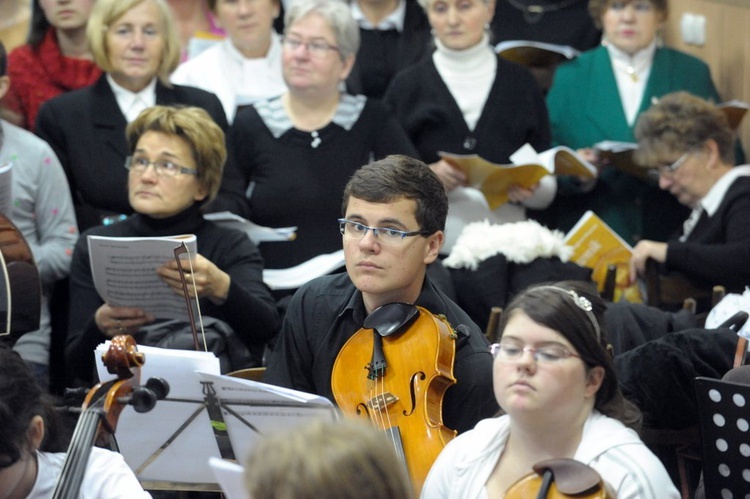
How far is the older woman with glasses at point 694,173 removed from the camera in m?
4.06

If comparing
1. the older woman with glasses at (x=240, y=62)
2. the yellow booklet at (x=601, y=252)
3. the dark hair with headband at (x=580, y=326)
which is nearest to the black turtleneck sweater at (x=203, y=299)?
the older woman with glasses at (x=240, y=62)

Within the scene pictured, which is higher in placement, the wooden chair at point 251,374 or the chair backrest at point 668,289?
the wooden chair at point 251,374

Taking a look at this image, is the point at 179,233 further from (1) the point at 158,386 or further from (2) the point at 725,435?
(2) the point at 725,435

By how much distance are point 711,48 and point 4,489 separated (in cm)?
396

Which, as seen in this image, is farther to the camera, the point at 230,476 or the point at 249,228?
the point at 249,228

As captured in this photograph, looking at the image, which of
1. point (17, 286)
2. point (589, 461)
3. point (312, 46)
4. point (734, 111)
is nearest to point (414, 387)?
point (589, 461)

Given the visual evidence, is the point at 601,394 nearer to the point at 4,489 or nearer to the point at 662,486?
the point at 662,486

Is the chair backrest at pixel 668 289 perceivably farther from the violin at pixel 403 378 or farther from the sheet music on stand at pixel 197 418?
the sheet music on stand at pixel 197 418

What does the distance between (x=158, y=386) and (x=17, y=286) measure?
914mm

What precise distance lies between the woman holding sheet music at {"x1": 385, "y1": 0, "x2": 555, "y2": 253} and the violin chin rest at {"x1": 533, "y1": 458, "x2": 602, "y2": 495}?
2464 millimetres

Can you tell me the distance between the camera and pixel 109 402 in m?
2.29

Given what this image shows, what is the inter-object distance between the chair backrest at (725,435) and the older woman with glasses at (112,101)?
7.30 ft

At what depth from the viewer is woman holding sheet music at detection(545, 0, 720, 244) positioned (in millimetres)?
4613

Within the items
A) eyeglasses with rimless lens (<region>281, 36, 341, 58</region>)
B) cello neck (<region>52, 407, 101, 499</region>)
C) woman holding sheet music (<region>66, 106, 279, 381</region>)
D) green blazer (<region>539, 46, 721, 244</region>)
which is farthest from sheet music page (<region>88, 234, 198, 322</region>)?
green blazer (<region>539, 46, 721, 244</region>)
